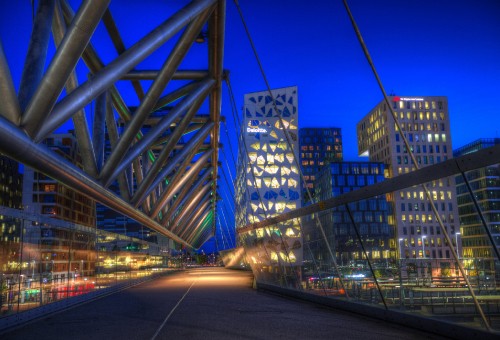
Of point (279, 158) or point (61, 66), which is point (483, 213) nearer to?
point (61, 66)

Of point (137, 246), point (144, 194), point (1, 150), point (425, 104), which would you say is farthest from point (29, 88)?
point (425, 104)

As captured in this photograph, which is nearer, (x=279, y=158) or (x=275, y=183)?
(x=275, y=183)

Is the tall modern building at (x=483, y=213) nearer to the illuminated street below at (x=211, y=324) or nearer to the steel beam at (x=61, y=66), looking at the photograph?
the illuminated street below at (x=211, y=324)

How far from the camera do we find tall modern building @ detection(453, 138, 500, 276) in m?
9.33

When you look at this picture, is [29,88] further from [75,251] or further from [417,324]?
[75,251]

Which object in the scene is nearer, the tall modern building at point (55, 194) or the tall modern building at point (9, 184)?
the tall modern building at point (55, 194)

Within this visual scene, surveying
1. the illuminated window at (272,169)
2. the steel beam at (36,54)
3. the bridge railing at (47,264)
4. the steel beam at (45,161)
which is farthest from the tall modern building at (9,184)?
the steel beam at (36,54)

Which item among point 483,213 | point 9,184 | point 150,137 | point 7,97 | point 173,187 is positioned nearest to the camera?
point 7,97

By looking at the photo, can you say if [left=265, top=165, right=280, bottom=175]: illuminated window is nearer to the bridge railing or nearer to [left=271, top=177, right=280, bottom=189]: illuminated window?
[left=271, top=177, right=280, bottom=189]: illuminated window

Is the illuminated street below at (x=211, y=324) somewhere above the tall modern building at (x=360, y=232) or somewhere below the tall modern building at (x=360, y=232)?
below

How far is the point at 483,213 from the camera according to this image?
1007 cm

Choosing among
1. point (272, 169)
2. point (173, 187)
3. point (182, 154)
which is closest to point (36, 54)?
point (182, 154)

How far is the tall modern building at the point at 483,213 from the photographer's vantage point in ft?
30.6

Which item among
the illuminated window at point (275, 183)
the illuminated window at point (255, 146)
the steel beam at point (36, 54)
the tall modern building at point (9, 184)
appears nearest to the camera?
the steel beam at point (36, 54)
